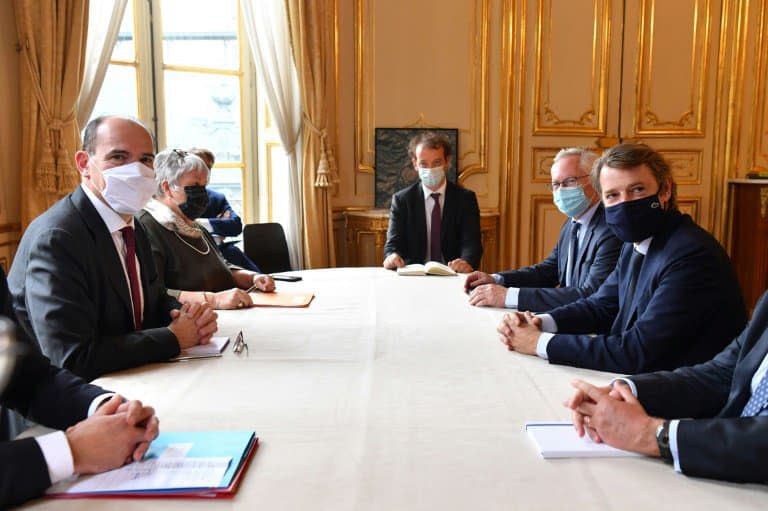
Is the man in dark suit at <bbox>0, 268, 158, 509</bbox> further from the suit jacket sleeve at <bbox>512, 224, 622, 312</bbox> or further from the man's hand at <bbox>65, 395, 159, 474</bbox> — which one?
the suit jacket sleeve at <bbox>512, 224, 622, 312</bbox>

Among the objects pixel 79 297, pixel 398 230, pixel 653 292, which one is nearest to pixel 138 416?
pixel 79 297

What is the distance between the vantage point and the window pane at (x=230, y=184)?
5008 millimetres

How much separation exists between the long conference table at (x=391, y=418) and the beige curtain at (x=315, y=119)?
2757mm

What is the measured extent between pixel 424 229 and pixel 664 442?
293 centimetres

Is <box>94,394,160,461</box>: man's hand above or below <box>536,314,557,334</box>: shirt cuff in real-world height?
above

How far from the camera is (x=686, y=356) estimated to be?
1.76 metres

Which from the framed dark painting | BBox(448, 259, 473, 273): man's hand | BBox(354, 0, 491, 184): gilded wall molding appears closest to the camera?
BBox(448, 259, 473, 273): man's hand

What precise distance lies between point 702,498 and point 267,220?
4.48 m

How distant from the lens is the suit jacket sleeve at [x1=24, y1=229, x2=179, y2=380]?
5.41 ft

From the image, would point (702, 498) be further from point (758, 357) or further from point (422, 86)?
point (422, 86)

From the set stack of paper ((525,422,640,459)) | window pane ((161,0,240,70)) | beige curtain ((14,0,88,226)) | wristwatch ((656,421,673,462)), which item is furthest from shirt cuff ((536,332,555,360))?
window pane ((161,0,240,70))

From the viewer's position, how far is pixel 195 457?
118 cm

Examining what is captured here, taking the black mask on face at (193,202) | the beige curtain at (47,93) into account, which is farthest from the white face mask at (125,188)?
the beige curtain at (47,93)

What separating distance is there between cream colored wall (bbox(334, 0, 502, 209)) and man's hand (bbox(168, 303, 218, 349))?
3.57 m
